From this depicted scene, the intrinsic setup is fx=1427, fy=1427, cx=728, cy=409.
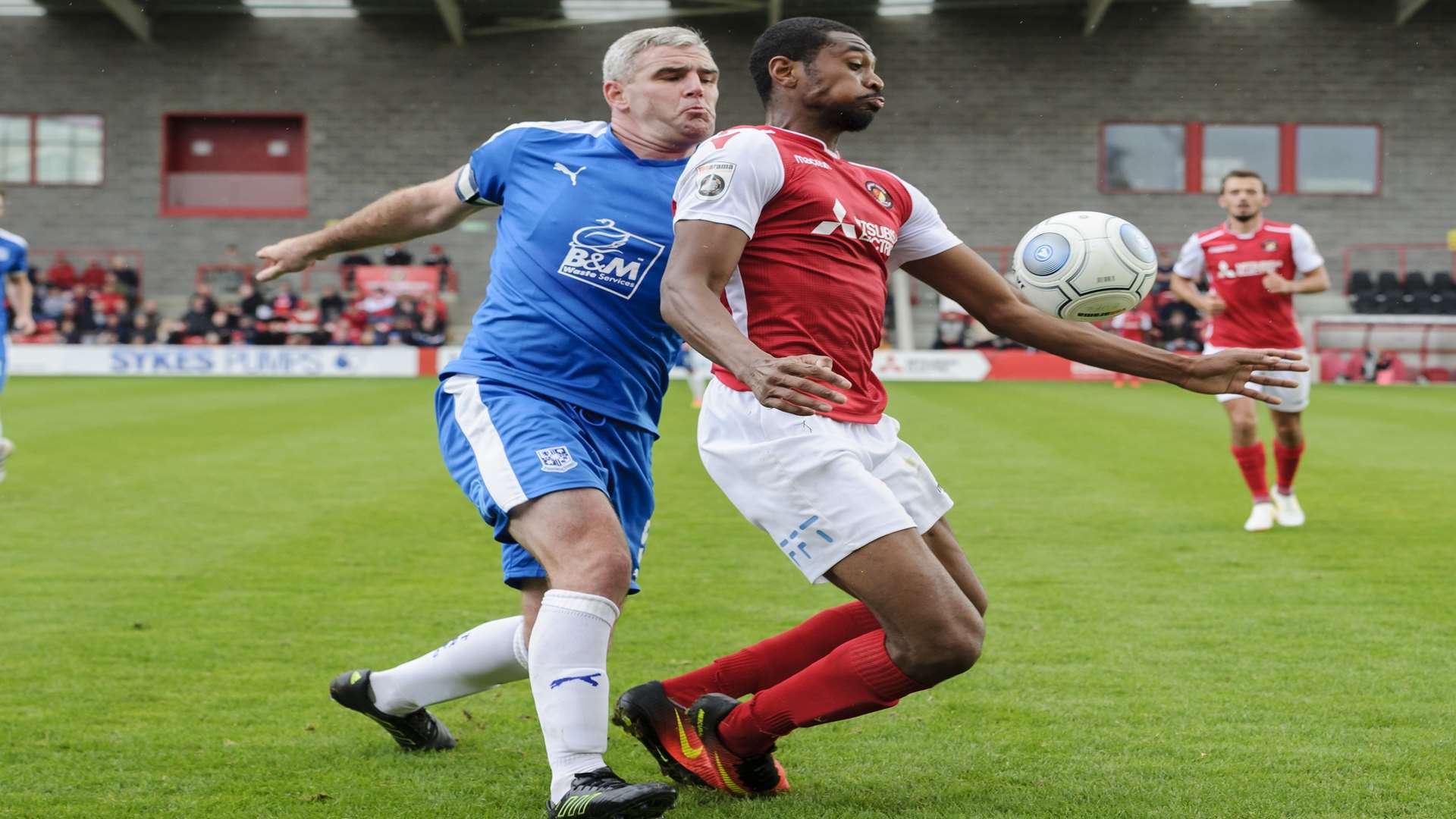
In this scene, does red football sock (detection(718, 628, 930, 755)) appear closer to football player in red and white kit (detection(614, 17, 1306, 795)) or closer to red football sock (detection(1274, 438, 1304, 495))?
football player in red and white kit (detection(614, 17, 1306, 795))

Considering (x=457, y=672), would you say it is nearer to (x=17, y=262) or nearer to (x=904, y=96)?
(x=17, y=262)

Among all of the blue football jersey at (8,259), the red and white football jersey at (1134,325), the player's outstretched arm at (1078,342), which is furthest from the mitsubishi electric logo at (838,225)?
the red and white football jersey at (1134,325)

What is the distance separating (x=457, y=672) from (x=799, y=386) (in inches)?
59.7

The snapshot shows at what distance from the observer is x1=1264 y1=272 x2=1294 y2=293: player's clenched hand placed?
28.1 feet

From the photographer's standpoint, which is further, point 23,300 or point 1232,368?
point 23,300

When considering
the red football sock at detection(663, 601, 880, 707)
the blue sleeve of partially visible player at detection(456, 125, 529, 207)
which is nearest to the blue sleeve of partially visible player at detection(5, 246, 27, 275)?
the blue sleeve of partially visible player at detection(456, 125, 529, 207)

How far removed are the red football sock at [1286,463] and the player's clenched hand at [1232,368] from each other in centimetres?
544

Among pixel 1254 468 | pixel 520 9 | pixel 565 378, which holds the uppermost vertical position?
pixel 520 9

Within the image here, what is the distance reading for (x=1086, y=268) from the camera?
379 cm

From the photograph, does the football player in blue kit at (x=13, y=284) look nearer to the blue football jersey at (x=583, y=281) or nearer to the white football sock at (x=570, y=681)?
the blue football jersey at (x=583, y=281)

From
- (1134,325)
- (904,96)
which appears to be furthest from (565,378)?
(904,96)

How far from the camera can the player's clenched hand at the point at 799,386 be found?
2.89 m

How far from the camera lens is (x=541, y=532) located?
3.33m

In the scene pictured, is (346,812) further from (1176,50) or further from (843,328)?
(1176,50)
